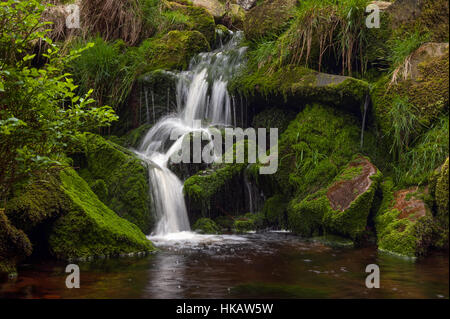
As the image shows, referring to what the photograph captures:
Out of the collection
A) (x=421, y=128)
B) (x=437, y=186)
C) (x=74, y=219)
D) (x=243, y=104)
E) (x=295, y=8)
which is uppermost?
(x=295, y=8)

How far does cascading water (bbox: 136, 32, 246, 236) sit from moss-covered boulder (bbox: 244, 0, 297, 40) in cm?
50

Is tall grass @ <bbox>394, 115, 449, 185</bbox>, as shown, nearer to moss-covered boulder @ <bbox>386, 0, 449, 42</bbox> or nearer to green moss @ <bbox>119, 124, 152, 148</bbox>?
moss-covered boulder @ <bbox>386, 0, 449, 42</bbox>

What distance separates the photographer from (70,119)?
3848 mm

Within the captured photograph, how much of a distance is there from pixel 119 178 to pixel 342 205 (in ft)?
10.8

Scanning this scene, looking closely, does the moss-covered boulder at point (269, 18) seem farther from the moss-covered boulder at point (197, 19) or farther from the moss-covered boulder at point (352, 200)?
the moss-covered boulder at point (352, 200)

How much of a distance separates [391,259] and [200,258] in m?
2.02

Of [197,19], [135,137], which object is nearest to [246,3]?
[197,19]

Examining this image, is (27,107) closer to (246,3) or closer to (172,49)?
(172,49)

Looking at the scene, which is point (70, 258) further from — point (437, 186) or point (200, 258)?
point (437, 186)

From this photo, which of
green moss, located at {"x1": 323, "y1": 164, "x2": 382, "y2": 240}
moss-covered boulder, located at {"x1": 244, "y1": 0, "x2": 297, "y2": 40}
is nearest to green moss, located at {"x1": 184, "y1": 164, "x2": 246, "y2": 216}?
green moss, located at {"x1": 323, "y1": 164, "x2": 382, "y2": 240}

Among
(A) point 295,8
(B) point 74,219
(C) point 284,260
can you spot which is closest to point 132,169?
(B) point 74,219

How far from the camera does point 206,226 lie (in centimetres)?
638
